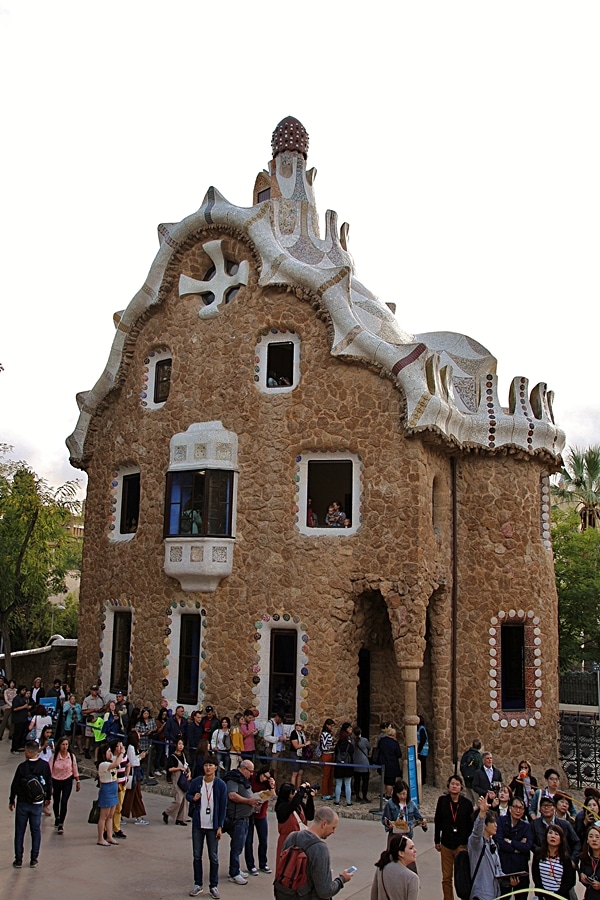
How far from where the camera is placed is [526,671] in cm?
1606

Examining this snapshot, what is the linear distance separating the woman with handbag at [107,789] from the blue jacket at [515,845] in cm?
487

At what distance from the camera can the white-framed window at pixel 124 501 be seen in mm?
18219

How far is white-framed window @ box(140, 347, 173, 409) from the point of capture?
1775 cm

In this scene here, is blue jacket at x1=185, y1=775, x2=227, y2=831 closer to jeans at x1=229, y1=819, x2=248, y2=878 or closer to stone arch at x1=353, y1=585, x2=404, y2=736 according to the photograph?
jeans at x1=229, y1=819, x2=248, y2=878

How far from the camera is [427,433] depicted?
1495 cm

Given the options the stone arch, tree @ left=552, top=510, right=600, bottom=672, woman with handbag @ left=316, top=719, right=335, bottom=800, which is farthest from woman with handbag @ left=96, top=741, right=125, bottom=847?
tree @ left=552, top=510, right=600, bottom=672

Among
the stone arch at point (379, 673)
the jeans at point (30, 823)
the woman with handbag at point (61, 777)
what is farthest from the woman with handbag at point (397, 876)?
the stone arch at point (379, 673)

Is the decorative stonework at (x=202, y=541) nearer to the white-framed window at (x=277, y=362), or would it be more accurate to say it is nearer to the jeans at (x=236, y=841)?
the white-framed window at (x=277, y=362)

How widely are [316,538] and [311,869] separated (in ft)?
30.8

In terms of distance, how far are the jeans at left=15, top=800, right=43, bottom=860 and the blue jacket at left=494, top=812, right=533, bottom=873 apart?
4.93 m

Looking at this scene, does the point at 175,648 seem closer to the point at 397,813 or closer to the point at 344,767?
the point at 344,767

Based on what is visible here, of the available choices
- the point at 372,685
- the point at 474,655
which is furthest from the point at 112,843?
the point at 474,655

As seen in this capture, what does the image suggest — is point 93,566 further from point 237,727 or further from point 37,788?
point 37,788

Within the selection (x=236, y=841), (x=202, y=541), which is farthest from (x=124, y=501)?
(x=236, y=841)
